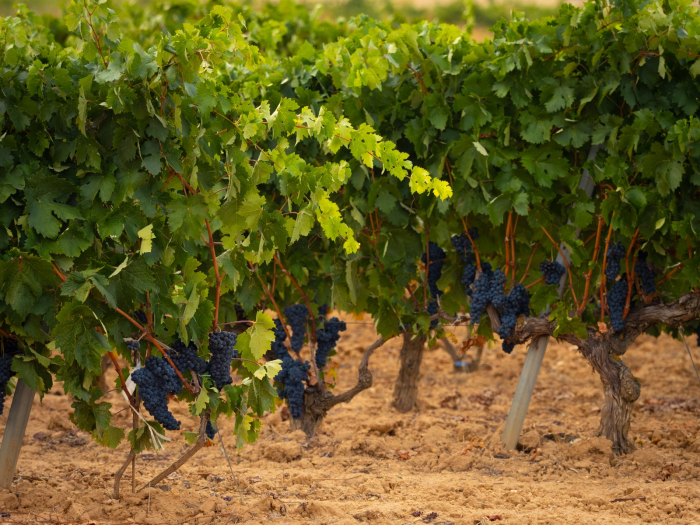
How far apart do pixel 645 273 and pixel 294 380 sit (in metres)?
2.31

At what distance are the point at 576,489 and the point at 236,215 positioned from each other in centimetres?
237

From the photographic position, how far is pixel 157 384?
335cm

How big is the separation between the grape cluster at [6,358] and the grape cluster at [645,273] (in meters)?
3.54

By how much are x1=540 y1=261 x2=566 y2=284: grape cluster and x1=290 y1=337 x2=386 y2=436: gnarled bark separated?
3.79 ft

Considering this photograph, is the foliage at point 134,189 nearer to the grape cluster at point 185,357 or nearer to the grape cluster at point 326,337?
the grape cluster at point 185,357

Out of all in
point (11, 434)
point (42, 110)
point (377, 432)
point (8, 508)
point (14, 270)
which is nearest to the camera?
point (14, 270)

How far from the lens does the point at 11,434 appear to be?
12.3 ft

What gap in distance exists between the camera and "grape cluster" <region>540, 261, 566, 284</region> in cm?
460

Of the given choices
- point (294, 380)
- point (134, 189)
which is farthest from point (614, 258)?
point (134, 189)

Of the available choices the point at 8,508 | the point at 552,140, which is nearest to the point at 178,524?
the point at 8,508

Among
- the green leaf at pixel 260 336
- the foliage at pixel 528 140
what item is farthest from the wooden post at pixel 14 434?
the foliage at pixel 528 140

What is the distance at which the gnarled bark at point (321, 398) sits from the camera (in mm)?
4898

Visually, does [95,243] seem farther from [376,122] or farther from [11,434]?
[376,122]

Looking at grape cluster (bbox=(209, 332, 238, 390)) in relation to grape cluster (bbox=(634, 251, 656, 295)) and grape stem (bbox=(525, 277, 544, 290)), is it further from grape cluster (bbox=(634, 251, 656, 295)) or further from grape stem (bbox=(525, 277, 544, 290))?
grape cluster (bbox=(634, 251, 656, 295))
